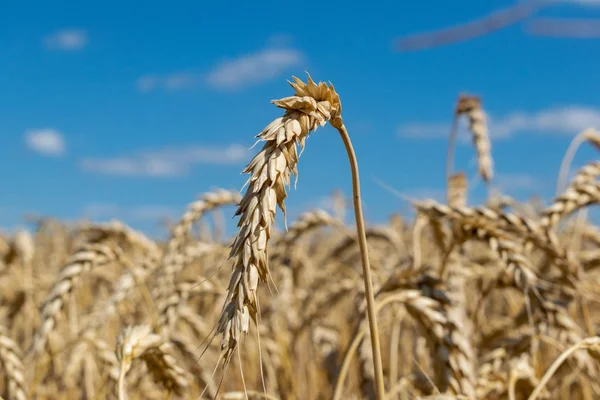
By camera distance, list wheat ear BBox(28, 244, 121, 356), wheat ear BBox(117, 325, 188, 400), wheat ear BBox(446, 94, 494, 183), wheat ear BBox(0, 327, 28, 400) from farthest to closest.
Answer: wheat ear BBox(446, 94, 494, 183) → wheat ear BBox(28, 244, 121, 356) → wheat ear BBox(0, 327, 28, 400) → wheat ear BBox(117, 325, 188, 400)

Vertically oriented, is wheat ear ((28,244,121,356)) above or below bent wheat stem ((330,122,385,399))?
above

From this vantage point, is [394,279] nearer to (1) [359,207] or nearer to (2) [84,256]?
(1) [359,207]

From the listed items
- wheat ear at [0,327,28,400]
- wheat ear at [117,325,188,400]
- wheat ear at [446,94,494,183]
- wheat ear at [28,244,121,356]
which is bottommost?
wheat ear at [117,325,188,400]

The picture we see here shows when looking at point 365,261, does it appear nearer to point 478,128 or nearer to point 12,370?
point 12,370

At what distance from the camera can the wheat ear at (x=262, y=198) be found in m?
0.84

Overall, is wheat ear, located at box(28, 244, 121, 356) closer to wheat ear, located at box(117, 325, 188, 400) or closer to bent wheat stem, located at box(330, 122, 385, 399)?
wheat ear, located at box(117, 325, 188, 400)

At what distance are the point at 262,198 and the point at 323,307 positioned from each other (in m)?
2.52

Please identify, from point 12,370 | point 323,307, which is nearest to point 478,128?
point 323,307

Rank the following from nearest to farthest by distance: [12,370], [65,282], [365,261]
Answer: [365,261], [12,370], [65,282]

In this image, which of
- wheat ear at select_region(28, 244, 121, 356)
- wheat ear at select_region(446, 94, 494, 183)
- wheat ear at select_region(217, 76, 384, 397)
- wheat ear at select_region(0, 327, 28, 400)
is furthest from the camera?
wheat ear at select_region(446, 94, 494, 183)

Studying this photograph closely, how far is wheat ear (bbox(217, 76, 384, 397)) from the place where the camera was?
84cm

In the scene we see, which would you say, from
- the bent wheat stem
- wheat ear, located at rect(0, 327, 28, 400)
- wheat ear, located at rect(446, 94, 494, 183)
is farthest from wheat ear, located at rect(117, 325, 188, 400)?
wheat ear, located at rect(446, 94, 494, 183)

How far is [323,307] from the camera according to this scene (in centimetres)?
334

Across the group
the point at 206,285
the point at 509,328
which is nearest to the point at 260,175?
the point at 206,285
